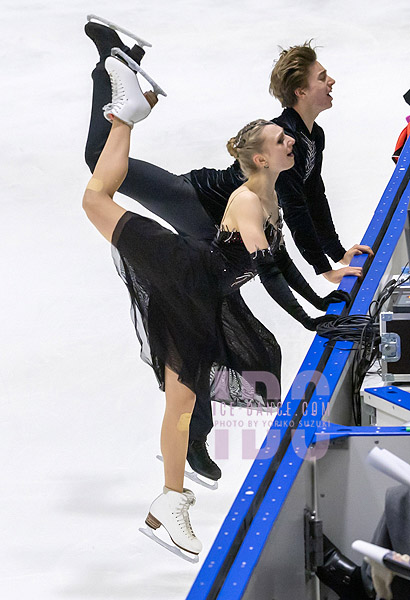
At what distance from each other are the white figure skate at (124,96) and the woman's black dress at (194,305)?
0.74 ft

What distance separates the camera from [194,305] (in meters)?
2.13

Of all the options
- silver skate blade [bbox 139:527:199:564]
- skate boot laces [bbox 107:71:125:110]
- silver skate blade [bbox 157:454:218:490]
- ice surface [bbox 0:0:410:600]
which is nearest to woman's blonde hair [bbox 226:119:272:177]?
skate boot laces [bbox 107:71:125:110]

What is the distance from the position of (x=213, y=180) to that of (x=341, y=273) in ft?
1.46

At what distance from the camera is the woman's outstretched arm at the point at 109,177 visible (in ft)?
6.58

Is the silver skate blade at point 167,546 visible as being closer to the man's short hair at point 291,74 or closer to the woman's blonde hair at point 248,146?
the woman's blonde hair at point 248,146

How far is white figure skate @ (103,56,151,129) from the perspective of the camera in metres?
1.95

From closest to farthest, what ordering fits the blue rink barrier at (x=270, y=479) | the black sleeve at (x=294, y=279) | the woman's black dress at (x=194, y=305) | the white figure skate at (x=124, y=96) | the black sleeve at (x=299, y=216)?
the blue rink barrier at (x=270, y=479) → the white figure skate at (x=124, y=96) → the woman's black dress at (x=194, y=305) → the black sleeve at (x=294, y=279) → the black sleeve at (x=299, y=216)

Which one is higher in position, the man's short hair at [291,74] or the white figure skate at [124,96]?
the man's short hair at [291,74]

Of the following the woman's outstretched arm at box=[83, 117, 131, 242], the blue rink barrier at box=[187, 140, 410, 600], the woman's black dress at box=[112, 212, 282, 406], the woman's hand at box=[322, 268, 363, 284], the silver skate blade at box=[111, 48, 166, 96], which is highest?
the silver skate blade at box=[111, 48, 166, 96]

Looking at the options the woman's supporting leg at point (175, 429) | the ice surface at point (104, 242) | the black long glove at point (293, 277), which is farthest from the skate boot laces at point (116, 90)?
the ice surface at point (104, 242)

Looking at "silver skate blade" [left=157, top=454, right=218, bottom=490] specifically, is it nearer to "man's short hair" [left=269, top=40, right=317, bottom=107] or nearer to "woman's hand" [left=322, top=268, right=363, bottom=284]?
"woman's hand" [left=322, top=268, right=363, bottom=284]

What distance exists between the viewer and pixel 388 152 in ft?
12.6

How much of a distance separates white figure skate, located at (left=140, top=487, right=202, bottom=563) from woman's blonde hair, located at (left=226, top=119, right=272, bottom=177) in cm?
79

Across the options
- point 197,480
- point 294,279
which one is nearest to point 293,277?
point 294,279
